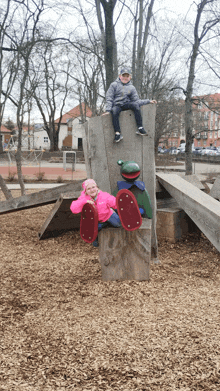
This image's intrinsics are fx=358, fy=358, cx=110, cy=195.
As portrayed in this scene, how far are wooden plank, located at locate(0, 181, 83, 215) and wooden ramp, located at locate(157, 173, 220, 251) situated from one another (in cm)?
133

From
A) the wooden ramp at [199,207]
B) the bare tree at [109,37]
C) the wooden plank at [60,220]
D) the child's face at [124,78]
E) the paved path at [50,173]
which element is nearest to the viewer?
the wooden ramp at [199,207]

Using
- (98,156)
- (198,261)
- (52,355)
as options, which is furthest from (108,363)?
(98,156)

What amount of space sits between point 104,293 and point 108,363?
1.08 metres

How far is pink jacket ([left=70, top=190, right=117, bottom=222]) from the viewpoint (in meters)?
3.60

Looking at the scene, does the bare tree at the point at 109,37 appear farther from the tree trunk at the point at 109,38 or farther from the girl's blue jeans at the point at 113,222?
the girl's blue jeans at the point at 113,222

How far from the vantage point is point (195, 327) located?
2.77m

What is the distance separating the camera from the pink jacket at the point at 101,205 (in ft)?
11.8

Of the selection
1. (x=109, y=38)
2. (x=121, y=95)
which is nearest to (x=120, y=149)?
(x=121, y=95)

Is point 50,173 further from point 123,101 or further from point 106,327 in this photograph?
point 106,327

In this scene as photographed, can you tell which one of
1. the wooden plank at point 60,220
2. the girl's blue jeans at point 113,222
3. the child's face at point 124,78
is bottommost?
the wooden plank at point 60,220

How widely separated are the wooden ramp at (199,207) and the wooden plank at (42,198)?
1.33m

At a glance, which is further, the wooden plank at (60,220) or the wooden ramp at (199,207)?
the wooden plank at (60,220)

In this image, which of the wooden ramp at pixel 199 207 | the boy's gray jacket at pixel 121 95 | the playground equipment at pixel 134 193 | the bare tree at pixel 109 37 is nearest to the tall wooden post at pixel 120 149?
the playground equipment at pixel 134 193

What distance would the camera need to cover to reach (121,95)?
15.1 ft
